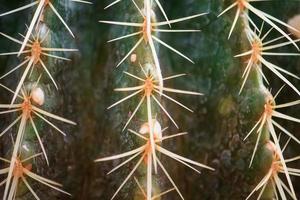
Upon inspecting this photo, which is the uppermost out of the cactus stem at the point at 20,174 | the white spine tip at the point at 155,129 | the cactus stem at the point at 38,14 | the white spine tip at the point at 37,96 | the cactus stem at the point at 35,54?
the cactus stem at the point at 38,14

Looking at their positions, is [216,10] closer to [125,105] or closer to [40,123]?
[125,105]

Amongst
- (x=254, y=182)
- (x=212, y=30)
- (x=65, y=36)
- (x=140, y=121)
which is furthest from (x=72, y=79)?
(x=254, y=182)

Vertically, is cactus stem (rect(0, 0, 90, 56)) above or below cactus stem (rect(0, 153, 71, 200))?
above

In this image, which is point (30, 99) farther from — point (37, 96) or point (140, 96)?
point (140, 96)

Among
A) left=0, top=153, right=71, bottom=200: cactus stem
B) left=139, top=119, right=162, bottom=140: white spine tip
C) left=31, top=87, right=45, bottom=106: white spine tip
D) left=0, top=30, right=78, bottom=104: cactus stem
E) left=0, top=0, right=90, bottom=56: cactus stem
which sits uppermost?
left=0, top=0, right=90, bottom=56: cactus stem

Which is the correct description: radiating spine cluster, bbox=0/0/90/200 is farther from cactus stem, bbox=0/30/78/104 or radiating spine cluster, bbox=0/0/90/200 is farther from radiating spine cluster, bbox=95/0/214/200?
radiating spine cluster, bbox=95/0/214/200

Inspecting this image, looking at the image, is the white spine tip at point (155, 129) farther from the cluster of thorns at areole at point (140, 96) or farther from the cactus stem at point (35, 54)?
the cactus stem at point (35, 54)

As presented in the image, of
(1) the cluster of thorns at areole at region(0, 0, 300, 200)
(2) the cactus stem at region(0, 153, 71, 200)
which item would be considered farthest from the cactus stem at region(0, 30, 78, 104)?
(2) the cactus stem at region(0, 153, 71, 200)

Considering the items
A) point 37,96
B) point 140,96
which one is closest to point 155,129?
point 140,96

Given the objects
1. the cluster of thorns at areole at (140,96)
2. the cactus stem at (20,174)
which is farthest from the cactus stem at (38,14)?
the cactus stem at (20,174)

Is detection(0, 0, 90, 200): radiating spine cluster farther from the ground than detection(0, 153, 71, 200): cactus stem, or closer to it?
farther from the ground

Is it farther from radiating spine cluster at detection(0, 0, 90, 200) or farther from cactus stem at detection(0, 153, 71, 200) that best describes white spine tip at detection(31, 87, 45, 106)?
cactus stem at detection(0, 153, 71, 200)
